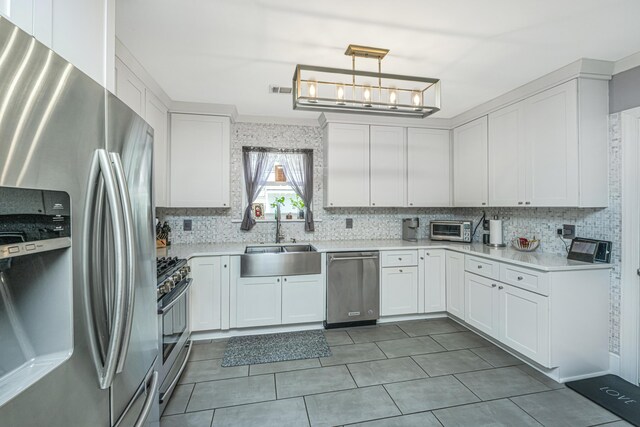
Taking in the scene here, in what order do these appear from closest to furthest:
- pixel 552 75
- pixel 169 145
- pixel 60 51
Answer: pixel 60 51 → pixel 552 75 → pixel 169 145

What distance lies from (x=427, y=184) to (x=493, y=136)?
963mm

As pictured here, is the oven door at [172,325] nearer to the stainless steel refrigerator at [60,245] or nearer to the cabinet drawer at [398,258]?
the stainless steel refrigerator at [60,245]

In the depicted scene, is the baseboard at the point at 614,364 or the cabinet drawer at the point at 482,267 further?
the cabinet drawer at the point at 482,267

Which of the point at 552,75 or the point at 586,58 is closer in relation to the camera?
the point at 586,58

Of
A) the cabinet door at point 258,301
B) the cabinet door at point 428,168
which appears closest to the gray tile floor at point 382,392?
the cabinet door at point 258,301

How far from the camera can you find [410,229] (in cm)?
396

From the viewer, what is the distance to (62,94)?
70 centimetres

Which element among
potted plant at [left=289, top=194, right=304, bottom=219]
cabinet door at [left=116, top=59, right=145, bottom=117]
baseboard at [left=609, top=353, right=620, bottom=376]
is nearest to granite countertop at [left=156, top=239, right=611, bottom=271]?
potted plant at [left=289, top=194, right=304, bottom=219]

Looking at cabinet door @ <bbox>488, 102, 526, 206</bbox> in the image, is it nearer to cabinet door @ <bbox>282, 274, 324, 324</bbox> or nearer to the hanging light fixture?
the hanging light fixture

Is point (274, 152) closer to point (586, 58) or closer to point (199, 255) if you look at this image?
point (199, 255)

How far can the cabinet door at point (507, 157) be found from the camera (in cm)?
300

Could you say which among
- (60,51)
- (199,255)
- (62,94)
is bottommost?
(199,255)

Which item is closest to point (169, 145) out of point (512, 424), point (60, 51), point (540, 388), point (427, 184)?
point (60, 51)

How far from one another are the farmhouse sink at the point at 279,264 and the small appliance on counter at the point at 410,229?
1439 millimetres
